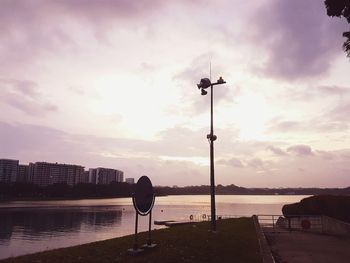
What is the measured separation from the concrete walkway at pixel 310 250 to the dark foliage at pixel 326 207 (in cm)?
1088

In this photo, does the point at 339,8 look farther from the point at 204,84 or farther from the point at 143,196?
the point at 204,84

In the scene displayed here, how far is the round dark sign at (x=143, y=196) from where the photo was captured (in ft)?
47.5

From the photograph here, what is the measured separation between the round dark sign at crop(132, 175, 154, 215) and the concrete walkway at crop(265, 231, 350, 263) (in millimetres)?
5624

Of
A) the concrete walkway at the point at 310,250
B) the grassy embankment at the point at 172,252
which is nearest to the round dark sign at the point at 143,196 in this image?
the grassy embankment at the point at 172,252

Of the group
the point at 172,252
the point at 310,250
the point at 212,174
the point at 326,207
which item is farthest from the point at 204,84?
the point at 326,207

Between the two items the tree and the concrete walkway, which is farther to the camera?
the concrete walkway

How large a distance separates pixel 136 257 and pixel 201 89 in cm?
1159

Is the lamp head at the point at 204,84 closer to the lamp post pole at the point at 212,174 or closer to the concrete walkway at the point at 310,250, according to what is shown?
the lamp post pole at the point at 212,174

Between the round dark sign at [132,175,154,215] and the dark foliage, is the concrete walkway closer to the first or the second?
the round dark sign at [132,175,154,215]

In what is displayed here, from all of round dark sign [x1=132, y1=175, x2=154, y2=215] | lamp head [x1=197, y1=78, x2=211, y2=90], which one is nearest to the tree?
round dark sign [x1=132, y1=175, x2=154, y2=215]

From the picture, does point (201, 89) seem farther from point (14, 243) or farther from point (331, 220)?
point (14, 243)

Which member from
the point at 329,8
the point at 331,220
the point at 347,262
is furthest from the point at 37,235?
the point at 329,8

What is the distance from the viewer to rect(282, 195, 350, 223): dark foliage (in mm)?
33594

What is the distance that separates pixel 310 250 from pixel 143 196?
30.2ft
